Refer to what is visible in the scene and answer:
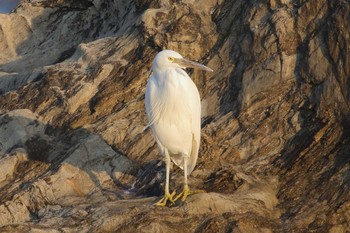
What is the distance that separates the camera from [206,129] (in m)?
15.3

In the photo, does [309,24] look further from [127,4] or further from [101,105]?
[127,4]

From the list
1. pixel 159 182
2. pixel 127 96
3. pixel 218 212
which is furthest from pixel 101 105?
pixel 218 212

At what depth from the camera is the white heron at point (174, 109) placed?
13453mm

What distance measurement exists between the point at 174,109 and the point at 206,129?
5.99 feet

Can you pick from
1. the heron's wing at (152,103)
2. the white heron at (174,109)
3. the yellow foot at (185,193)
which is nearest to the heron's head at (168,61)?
the white heron at (174,109)

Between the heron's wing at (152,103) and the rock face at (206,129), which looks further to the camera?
the heron's wing at (152,103)

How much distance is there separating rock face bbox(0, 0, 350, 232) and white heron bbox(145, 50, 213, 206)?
624 mm

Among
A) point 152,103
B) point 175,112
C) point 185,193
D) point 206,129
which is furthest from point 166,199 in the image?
point 206,129

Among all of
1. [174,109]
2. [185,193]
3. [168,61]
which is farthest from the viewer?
[174,109]

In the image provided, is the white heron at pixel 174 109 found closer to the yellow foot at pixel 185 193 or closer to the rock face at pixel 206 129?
the yellow foot at pixel 185 193

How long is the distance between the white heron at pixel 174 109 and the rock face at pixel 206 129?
0.62 metres

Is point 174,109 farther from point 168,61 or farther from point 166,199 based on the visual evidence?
point 166,199

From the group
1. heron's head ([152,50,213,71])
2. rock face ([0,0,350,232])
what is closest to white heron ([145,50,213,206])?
heron's head ([152,50,213,71])

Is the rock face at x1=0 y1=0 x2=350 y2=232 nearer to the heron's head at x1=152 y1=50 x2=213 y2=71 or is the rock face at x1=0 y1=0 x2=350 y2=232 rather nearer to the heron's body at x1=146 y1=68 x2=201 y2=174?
the heron's body at x1=146 y1=68 x2=201 y2=174
